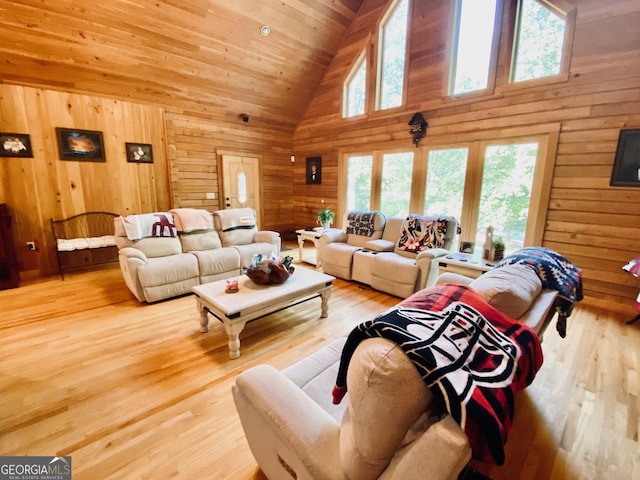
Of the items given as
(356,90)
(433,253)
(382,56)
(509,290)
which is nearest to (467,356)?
(509,290)

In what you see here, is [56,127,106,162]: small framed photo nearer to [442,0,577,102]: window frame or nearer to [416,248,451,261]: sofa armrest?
[416,248,451,261]: sofa armrest

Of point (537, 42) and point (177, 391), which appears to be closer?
point (177, 391)

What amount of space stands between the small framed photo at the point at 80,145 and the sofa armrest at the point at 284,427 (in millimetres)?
4624

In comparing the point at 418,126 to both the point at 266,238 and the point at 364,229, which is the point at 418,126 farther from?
the point at 266,238

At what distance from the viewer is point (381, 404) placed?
2.15ft

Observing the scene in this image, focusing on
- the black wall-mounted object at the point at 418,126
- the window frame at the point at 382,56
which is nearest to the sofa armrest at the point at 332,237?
the black wall-mounted object at the point at 418,126

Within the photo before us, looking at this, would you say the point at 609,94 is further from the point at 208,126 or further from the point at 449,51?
the point at 208,126

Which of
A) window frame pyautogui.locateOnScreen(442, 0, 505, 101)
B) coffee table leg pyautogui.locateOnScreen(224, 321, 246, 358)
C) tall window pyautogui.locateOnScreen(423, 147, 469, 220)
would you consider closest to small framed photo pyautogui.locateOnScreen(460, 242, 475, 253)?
tall window pyautogui.locateOnScreen(423, 147, 469, 220)

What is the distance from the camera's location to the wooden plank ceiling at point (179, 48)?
3.22 meters

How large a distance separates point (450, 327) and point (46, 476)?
1.93 metres

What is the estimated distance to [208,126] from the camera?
17.4ft

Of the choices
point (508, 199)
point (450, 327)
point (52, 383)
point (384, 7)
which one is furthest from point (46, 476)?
point (384, 7)

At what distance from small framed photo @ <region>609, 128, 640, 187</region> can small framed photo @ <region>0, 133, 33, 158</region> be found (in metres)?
6.90

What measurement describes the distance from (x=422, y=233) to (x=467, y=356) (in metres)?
2.91
